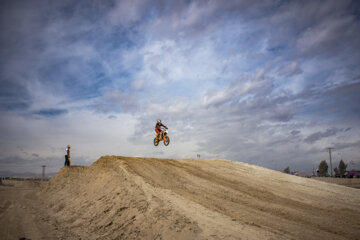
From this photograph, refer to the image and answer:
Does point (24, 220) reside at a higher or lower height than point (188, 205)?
lower

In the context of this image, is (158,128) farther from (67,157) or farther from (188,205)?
(188,205)

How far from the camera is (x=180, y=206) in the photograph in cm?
823

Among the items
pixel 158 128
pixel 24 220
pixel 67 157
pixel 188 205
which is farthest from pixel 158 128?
pixel 188 205

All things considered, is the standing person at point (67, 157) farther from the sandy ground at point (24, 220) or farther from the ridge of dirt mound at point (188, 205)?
the sandy ground at point (24, 220)

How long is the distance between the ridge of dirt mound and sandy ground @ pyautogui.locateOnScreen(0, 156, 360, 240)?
3 cm

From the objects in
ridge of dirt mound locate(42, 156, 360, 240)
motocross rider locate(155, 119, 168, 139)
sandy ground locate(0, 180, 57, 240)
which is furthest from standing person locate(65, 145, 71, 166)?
motocross rider locate(155, 119, 168, 139)

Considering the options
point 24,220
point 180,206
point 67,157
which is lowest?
point 24,220

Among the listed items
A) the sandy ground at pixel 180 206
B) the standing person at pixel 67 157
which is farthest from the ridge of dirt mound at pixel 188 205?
the standing person at pixel 67 157

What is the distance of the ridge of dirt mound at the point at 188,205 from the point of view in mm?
7047

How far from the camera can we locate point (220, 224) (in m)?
6.93

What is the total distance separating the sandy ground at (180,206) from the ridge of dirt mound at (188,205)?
3cm

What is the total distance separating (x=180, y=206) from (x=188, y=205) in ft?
1.14

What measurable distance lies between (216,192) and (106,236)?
606 centimetres

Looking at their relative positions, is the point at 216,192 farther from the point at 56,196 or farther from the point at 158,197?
the point at 56,196
